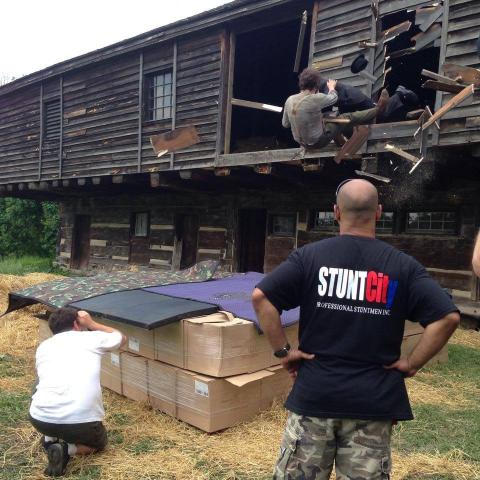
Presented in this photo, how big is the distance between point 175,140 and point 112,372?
22.4ft

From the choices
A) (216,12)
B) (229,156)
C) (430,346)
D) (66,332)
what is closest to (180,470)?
(66,332)

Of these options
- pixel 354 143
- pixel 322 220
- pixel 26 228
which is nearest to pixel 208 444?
pixel 354 143

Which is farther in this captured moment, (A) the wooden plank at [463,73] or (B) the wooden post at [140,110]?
(B) the wooden post at [140,110]

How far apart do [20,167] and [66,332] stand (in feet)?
45.0

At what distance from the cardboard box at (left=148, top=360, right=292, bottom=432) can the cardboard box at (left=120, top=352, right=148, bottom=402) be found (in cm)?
10

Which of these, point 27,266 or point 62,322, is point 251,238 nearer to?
point 62,322

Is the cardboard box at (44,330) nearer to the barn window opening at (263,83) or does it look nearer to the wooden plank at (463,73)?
the wooden plank at (463,73)

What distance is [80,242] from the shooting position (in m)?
17.8

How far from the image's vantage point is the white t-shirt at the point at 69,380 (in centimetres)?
345

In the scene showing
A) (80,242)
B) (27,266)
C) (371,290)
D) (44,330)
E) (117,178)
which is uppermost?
(117,178)

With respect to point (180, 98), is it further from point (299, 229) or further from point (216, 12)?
point (299, 229)

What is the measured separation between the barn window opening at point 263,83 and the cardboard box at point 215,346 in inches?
326

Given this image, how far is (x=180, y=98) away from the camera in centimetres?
1114

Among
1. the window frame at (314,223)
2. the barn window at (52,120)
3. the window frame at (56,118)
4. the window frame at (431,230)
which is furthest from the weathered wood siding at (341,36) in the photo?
the barn window at (52,120)
